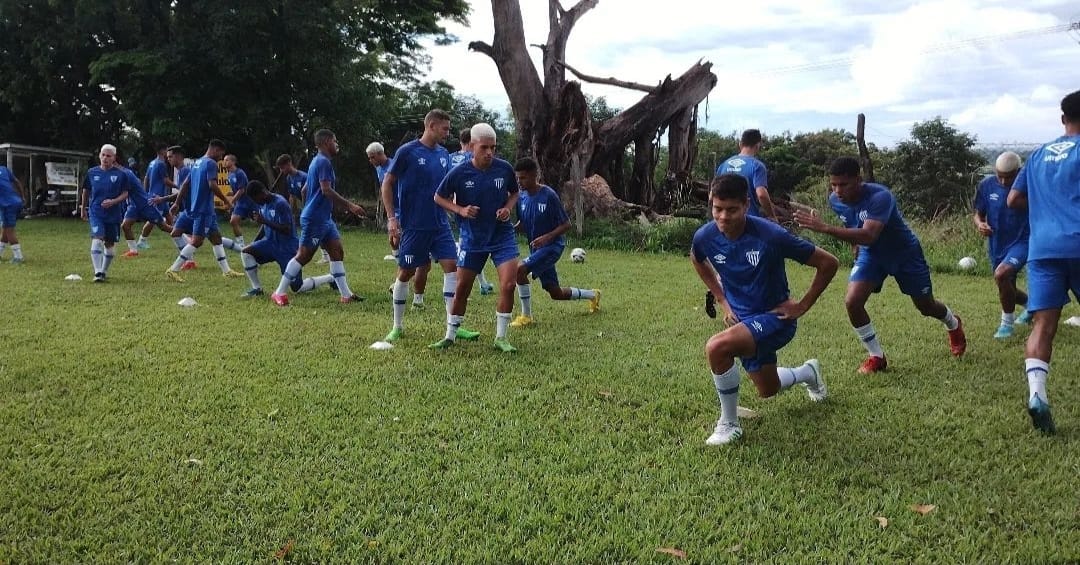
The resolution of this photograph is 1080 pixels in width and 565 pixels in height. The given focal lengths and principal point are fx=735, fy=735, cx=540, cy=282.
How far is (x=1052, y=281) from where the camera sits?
4383mm

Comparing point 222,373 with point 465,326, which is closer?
point 222,373

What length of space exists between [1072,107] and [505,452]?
392cm

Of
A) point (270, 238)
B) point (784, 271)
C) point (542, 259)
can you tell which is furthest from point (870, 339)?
point (270, 238)

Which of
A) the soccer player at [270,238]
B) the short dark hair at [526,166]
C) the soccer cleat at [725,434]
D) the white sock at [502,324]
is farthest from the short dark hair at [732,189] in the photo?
the soccer player at [270,238]

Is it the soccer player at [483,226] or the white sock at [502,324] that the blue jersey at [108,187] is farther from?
the white sock at [502,324]

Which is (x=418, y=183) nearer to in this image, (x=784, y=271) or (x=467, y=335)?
(x=467, y=335)

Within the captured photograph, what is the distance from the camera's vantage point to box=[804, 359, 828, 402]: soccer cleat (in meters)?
4.88

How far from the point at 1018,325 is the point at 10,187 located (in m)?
14.1

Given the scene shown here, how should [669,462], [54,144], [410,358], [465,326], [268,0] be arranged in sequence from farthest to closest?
[54,144]
[268,0]
[465,326]
[410,358]
[669,462]

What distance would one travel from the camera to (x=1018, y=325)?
7336 millimetres

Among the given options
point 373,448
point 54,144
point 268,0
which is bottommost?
point 373,448

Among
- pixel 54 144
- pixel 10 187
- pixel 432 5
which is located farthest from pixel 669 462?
pixel 54 144

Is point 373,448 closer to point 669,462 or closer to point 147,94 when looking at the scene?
point 669,462

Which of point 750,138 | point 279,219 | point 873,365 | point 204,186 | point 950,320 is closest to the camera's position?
point 873,365
